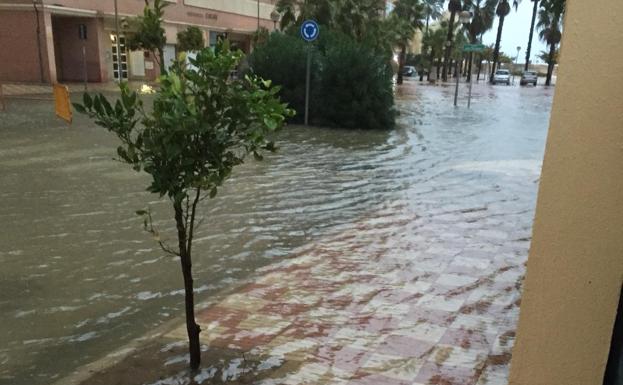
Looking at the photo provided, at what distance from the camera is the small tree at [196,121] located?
2869mm

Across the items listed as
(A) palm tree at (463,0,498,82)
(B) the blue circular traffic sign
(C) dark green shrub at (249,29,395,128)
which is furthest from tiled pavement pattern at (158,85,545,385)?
(A) palm tree at (463,0,498,82)

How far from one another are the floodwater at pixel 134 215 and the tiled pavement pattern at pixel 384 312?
529 millimetres

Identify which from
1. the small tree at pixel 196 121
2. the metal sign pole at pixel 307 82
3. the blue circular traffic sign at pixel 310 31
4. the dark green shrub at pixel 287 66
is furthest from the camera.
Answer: the dark green shrub at pixel 287 66

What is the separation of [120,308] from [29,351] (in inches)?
30.1

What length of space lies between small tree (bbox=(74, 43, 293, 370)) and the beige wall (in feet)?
5.70

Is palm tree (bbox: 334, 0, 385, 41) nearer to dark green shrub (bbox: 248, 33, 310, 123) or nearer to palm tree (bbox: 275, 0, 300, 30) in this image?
palm tree (bbox: 275, 0, 300, 30)

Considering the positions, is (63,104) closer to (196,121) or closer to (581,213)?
(196,121)

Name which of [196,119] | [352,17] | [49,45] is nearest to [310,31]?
[196,119]

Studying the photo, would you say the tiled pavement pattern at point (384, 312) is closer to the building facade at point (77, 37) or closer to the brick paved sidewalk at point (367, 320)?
the brick paved sidewalk at point (367, 320)

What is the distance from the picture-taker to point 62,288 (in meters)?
4.61

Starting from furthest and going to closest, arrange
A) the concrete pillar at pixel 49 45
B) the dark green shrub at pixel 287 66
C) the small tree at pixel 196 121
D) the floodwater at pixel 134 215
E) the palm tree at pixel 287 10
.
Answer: the palm tree at pixel 287 10
the concrete pillar at pixel 49 45
the dark green shrub at pixel 287 66
the floodwater at pixel 134 215
the small tree at pixel 196 121

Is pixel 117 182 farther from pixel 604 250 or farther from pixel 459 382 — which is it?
pixel 604 250

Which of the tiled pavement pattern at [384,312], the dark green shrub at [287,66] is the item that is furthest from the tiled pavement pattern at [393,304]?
the dark green shrub at [287,66]

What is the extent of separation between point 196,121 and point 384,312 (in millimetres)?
2109
